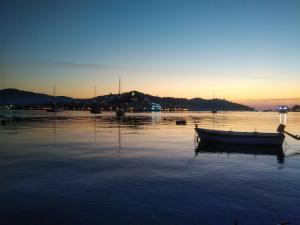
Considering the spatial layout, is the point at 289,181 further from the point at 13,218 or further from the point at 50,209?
the point at 13,218

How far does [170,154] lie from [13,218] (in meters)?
24.7

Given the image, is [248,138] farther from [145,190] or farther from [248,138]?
[145,190]

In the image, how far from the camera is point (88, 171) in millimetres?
27469

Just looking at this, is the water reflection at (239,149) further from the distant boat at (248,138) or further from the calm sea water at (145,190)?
the calm sea water at (145,190)

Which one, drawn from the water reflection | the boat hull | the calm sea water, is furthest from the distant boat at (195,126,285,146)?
the calm sea water

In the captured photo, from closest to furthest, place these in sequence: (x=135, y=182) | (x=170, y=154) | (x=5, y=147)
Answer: (x=135, y=182), (x=170, y=154), (x=5, y=147)

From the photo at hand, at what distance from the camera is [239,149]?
46.3m

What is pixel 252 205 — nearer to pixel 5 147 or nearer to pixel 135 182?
pixel 135 182

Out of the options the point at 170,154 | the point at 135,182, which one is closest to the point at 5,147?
the point at 170,154

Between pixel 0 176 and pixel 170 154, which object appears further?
pixel 170 154

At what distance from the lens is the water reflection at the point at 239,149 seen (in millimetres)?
43450

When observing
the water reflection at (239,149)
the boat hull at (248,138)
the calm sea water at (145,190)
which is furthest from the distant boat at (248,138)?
the calm sea water at (145,190)

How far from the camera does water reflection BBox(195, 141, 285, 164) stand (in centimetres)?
4345

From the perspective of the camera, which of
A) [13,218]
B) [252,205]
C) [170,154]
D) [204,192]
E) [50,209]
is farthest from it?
[170,154]
